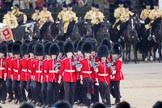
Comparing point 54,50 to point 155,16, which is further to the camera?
point 155,16

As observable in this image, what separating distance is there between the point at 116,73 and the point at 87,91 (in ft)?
2.65

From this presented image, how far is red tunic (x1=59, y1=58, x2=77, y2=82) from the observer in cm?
2523

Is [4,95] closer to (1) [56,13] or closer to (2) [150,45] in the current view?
(2) [150,45]

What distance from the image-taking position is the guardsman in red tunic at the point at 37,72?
2647 centimetres

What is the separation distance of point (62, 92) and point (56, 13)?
56.6 ft

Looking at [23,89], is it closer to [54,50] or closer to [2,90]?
[2,90]

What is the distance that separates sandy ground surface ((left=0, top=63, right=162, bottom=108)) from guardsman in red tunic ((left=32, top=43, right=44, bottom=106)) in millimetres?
546

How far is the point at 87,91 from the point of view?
2600cm

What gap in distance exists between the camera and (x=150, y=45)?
129 feet

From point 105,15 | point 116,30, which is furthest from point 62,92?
point 105,15

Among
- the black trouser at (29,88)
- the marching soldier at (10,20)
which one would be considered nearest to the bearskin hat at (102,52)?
the black trouser at (29,88)

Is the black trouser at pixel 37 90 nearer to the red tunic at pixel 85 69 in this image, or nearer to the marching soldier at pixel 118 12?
the red tunic at pixel 85 69

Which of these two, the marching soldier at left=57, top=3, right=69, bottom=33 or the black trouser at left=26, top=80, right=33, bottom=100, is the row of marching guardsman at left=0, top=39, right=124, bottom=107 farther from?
the marching soldier at left=57, top=3, right=69, bottom=33

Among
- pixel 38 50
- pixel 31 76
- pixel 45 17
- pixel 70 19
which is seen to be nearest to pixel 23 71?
pixel 31 76
